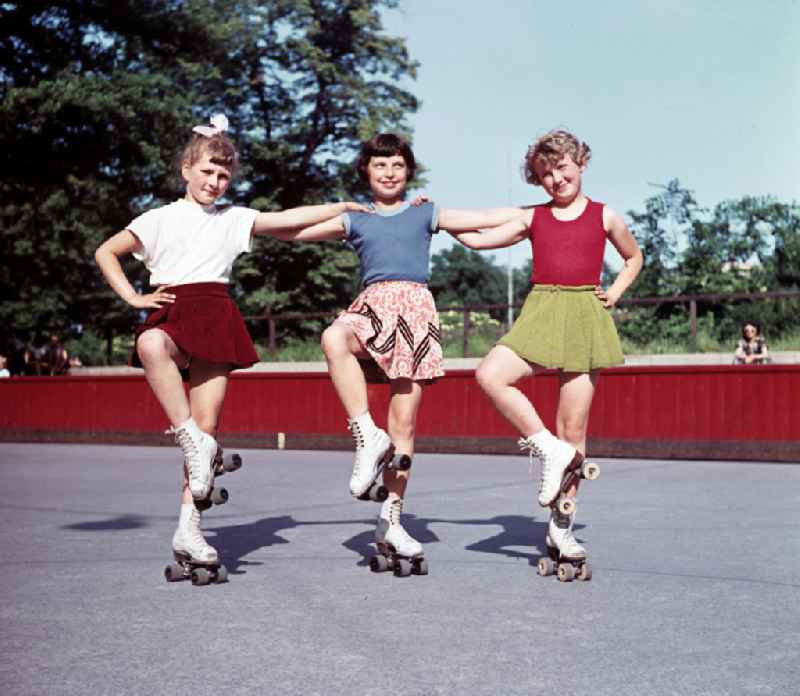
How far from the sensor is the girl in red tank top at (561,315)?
17.2 ft

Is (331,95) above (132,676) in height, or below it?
above

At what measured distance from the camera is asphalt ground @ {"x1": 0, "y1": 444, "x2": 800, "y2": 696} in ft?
11.3

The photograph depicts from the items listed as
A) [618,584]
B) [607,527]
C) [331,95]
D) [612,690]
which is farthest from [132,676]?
[331,95]

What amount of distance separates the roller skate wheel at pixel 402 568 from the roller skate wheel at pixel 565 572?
0.65m

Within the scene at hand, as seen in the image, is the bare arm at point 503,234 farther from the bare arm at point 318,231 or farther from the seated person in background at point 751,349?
the seated person in background at point 751,349

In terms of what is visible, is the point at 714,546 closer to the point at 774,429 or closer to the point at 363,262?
the point at 363,262

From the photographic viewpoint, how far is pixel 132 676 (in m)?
3.45

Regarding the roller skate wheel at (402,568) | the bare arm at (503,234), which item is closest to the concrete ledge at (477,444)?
the bare arm at (503,234)

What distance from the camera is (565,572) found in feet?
16.7

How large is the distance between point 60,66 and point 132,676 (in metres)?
27.5

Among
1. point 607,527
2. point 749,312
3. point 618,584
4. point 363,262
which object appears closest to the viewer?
point 618,584

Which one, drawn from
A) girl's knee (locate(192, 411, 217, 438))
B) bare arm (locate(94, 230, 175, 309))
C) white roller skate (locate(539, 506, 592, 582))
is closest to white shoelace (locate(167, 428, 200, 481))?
girl's knee (locate(192, 411, 217, 438))

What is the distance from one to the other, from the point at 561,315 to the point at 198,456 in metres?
1.67

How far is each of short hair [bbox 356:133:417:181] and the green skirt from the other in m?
0.86
